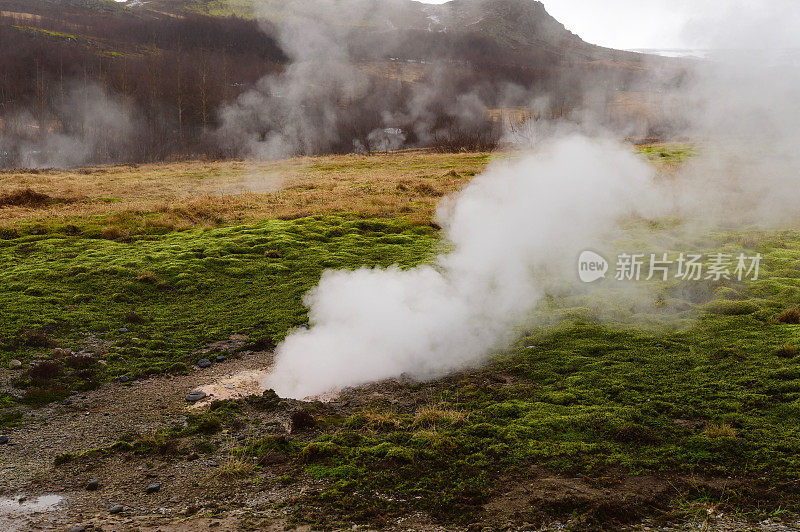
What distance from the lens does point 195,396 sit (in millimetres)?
9094

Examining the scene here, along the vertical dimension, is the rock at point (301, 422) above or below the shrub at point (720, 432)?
below

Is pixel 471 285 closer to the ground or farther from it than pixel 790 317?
farther from it

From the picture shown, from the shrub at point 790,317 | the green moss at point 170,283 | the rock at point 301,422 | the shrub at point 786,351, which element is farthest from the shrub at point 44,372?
the shrub at point 790,317

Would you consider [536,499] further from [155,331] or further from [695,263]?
[695,263]

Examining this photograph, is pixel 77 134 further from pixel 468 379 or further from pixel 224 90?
pixel 468 379

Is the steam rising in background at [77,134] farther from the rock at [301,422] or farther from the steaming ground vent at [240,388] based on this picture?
the rock at [301,422]

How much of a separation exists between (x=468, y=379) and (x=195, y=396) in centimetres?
429

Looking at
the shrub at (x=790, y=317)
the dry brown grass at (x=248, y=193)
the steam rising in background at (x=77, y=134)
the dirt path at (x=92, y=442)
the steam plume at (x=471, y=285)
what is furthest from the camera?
the steam rising in background at (x=77, y=134)

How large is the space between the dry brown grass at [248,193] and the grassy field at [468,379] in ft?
10.9

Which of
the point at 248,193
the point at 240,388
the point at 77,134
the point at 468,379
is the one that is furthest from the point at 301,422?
the point at 77,134

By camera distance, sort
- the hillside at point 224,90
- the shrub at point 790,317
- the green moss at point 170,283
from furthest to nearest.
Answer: the hillside at point 224,90
the green moss at point 170,283
the shrub at point 790,317

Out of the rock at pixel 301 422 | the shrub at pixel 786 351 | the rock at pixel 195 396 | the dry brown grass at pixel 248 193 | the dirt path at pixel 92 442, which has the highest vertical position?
the dry brown grass at pixel 248 193

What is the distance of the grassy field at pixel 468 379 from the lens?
20.3 feet

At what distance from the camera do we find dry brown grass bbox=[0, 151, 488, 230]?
23.4 m
